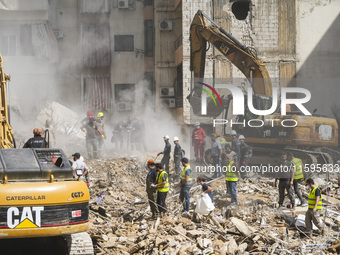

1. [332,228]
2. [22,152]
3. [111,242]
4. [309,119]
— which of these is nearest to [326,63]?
[309,119]

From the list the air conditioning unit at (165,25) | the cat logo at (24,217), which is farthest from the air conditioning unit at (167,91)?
the cat logo at (24,217)

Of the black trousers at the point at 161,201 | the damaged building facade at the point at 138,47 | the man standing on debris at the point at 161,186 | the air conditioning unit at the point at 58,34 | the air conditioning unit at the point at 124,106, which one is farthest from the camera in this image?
the air conditioning unit at the point at 58,34

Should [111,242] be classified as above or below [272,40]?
below

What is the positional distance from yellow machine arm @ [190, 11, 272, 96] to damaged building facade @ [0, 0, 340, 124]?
347 cm

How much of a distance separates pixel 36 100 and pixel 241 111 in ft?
42.5

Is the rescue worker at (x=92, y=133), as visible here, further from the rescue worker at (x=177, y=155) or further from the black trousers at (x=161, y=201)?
the black trousers at (x=161, y=201)

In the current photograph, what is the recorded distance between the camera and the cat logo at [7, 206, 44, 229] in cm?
746

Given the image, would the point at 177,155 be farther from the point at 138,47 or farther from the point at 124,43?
the point at 124,43

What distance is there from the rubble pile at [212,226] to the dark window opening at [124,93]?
1277 centimetres

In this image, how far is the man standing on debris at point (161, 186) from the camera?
12258 millimetres

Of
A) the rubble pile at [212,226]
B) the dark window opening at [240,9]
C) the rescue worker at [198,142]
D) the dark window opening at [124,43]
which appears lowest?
the rubble pile at [212,226]

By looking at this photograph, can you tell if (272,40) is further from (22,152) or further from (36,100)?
(22,152)

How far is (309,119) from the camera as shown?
1825cm

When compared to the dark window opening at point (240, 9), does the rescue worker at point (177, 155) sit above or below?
below
